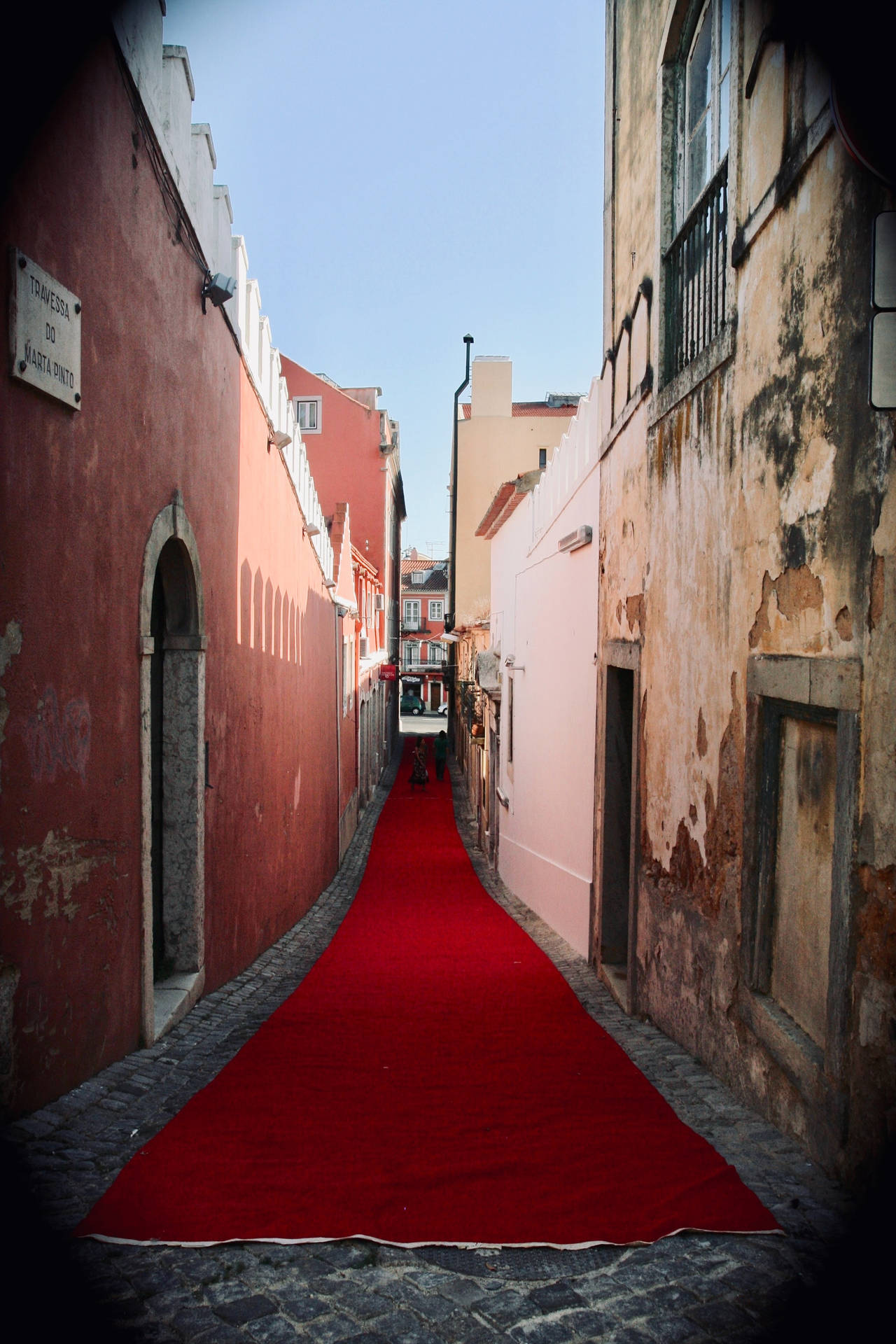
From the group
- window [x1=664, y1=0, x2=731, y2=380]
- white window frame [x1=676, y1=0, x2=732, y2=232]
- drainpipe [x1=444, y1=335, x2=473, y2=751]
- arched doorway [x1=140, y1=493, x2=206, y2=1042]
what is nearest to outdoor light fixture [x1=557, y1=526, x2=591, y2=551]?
window [x1=664, y1=0, x2=731, y2=380]

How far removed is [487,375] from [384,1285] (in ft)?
95.9

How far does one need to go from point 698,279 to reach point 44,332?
3872mm

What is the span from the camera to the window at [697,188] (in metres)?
5.27

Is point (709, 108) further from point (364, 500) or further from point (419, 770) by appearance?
point (364, 500)

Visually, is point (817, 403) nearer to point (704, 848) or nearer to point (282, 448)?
point (704, 848)

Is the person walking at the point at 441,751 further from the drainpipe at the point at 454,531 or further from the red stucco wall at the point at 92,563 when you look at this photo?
the red stucco wall at the point at 92,563

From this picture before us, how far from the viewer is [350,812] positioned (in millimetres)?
18734

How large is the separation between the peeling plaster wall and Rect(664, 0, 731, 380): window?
0.66 ft

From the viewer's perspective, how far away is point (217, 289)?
614 cm

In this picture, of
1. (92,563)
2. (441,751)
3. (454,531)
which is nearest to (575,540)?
(92,563)

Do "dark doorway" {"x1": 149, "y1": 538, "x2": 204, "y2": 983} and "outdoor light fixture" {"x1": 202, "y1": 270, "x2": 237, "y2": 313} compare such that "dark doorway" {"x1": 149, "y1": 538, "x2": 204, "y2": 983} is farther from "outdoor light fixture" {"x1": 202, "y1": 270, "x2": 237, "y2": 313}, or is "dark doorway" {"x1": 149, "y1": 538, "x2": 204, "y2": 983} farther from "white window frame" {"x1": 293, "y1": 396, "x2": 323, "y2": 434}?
"white window frame" {"x1": 293, "y1": 396, "x2": 323, "y2": 434}

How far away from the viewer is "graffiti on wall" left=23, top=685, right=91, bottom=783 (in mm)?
3561

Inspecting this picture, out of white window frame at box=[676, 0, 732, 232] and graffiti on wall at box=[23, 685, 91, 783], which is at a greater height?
white window frame at box=[676, 0, 732, 232]

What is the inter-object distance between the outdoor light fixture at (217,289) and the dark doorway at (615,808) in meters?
3.93
